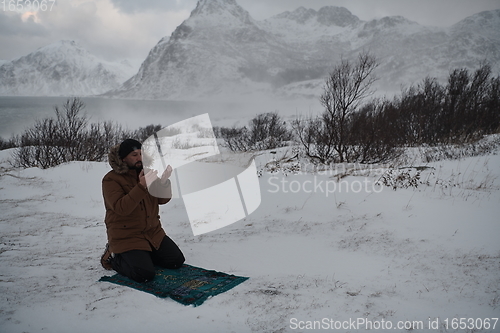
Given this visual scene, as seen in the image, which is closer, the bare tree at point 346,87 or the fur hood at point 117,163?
the fur hood at point 117,163

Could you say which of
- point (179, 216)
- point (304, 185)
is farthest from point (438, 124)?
point (179, 216)

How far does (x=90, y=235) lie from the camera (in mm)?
5066

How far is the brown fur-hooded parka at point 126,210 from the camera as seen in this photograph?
9.79 feet

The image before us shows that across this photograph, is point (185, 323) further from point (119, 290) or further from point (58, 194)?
point (58, 194)

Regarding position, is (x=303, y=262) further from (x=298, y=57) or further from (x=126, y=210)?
(x=298, y=57)

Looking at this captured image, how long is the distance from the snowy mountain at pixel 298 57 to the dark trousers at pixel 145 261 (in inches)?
4759

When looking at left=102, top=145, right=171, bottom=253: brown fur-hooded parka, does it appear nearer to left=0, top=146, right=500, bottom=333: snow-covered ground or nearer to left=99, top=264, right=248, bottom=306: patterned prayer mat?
left=99, top=264, right=248, bottom=306: patterned prayer mat

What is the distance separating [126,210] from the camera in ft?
9.75

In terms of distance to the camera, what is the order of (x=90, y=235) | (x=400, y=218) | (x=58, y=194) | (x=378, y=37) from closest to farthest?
1. (x=400, y=218)
2. (x=90, y=235)
3. (x=58, y=194)
4. (x=378, y=37)

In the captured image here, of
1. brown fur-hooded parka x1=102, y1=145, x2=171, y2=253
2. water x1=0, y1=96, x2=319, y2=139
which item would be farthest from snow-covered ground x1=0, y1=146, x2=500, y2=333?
water x1=0, y1=96, x2=319, y2=139

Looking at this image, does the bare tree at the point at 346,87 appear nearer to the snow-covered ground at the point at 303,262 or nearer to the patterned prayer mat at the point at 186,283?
the snow-covered ground at the point at 303,262

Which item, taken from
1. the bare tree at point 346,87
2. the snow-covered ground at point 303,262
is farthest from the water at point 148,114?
the snow-covered ground at point 303,262

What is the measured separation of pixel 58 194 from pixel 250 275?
289 inches

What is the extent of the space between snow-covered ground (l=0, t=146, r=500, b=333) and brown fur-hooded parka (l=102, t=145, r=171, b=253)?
1.66 ft
